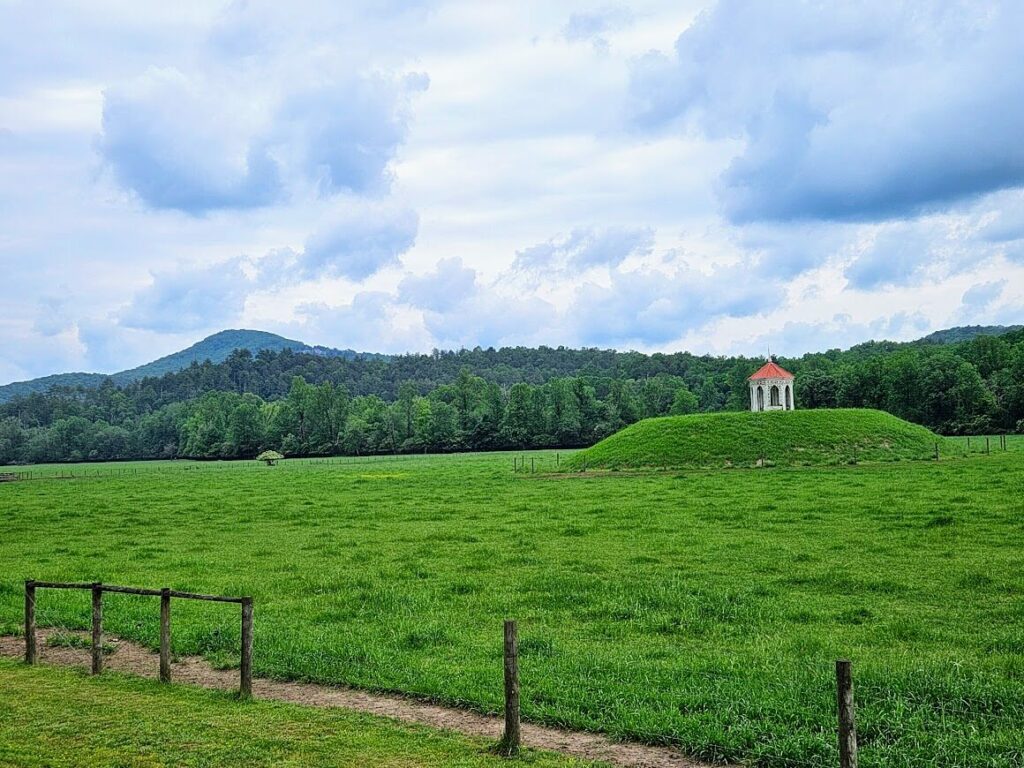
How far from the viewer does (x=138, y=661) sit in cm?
1578

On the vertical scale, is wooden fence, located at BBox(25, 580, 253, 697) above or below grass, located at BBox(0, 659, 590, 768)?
above

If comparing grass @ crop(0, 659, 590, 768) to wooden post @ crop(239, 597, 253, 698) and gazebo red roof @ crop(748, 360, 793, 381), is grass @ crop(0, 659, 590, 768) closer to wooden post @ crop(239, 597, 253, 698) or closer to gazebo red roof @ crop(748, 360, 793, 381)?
wooden post @ crop(239, 597, 253, 698)

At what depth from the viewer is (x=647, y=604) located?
18.7 meters

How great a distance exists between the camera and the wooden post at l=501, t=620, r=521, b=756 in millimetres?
10570

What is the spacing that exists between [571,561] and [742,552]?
5.12m

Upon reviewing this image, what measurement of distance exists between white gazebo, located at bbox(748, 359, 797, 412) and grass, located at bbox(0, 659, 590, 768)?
72387mm

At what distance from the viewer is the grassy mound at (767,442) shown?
64.4 metres

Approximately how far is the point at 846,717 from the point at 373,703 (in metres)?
7.20

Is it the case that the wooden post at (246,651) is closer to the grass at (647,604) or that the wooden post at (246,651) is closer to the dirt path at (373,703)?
the dirt path at (373,703)

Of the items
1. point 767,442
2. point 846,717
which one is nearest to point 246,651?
point 846,717

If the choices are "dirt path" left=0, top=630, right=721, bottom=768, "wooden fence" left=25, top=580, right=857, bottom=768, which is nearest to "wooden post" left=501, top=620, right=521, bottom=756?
"wooden fence" left=25, top=580, right=857, bottom=768

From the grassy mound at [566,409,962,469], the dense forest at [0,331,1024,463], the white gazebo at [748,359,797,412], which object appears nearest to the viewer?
the grassy mound at [566,409,962,469]

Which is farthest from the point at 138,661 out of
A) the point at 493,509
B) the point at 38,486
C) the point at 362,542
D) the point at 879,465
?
the point at 38,486

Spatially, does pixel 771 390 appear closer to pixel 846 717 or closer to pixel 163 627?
pixel 163 627
